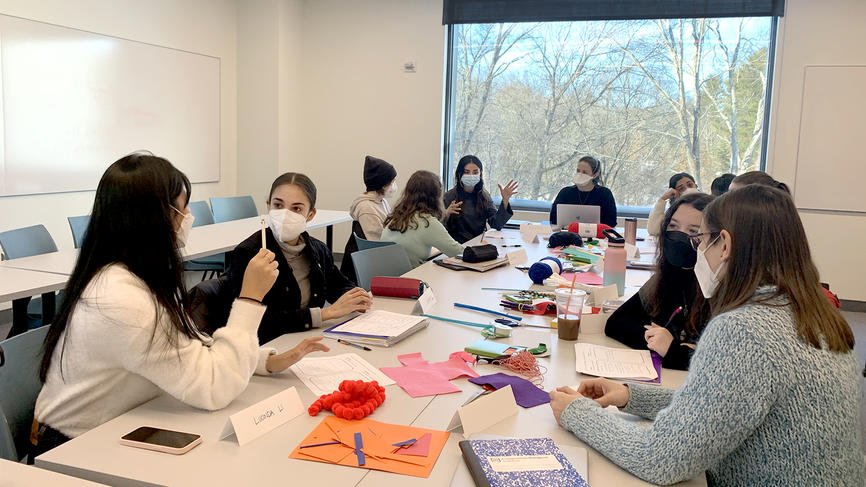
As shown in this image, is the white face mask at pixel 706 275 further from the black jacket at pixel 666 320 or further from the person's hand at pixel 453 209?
the person's hand at pixel 453 209

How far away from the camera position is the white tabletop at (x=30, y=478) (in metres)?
1.23

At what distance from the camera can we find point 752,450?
4.28 feet

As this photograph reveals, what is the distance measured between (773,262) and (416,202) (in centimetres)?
288

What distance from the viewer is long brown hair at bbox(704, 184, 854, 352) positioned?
1.31 metres

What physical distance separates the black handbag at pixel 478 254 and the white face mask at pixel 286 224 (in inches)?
52.1

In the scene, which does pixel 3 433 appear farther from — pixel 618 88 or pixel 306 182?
pixel 618 88

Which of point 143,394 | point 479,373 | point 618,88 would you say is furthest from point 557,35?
point 143,394

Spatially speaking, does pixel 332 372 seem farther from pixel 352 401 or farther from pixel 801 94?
pixel 801 94

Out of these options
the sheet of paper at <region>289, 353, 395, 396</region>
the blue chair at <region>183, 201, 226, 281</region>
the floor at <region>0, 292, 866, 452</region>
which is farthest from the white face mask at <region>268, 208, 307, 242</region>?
the floor at <region>0, 292, 866, 452</region>

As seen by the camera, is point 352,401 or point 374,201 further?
point 374,201

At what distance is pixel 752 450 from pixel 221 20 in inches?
253

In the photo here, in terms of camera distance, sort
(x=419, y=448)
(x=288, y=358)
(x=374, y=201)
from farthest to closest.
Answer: (x=374, y=201), (x=288, y=358), (x=419, y=448)

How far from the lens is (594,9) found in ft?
20.5

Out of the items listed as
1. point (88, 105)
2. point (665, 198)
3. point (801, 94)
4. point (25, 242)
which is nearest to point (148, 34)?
point (88, 105)
